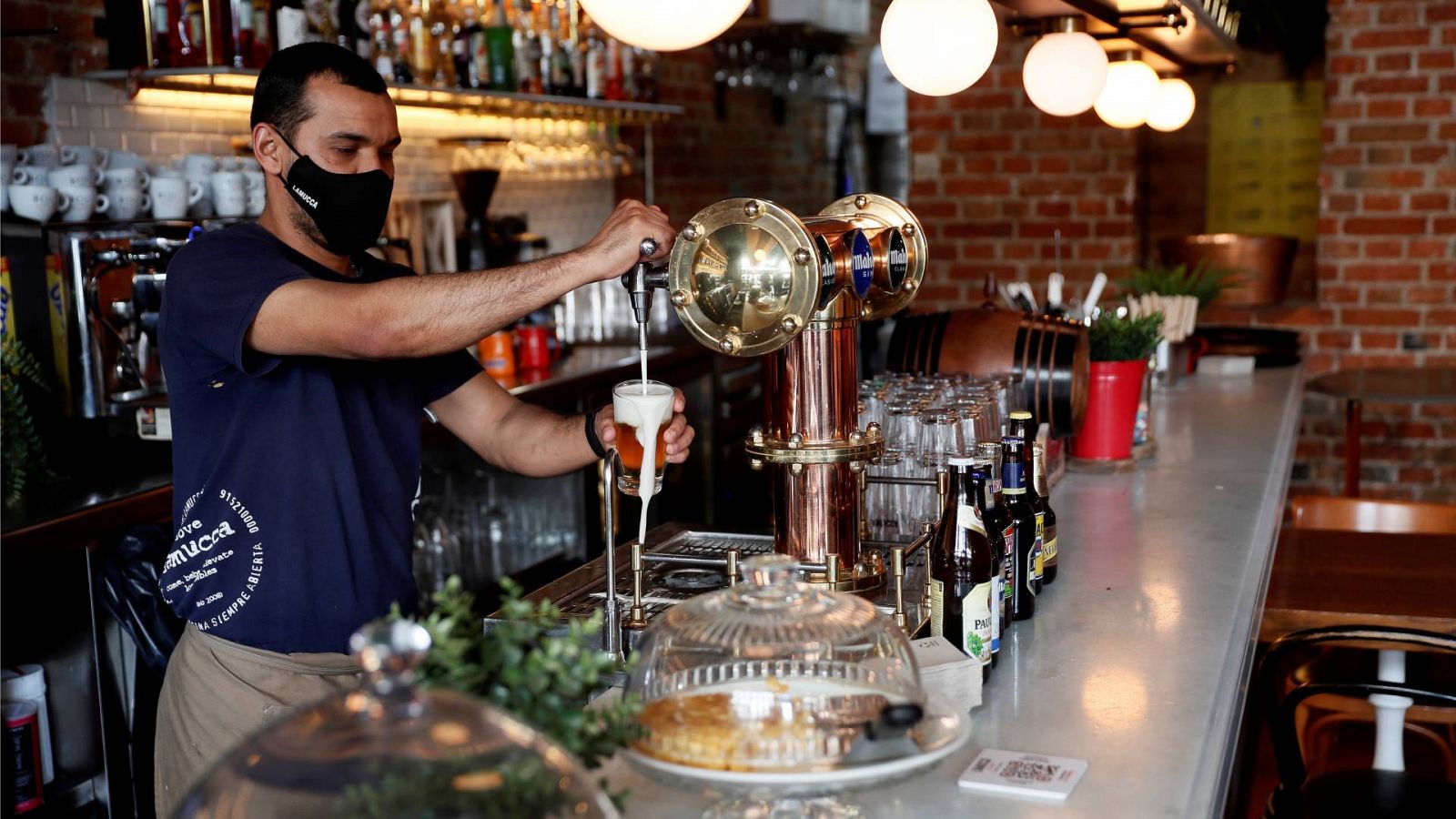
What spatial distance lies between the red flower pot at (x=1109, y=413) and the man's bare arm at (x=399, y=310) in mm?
1623

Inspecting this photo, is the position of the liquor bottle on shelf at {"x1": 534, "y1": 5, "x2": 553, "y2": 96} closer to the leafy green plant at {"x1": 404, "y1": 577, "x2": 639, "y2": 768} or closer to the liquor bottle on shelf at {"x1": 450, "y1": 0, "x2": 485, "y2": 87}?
the liquor bottle on shelf at {"x1": 450, "y1": 0, "x2": 485, "y2": 87}

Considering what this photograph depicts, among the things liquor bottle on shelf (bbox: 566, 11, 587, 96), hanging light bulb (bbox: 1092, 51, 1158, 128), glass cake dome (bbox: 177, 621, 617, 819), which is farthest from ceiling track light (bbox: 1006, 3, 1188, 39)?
glass cake dome (bbox: 177, 621, 617, 819)

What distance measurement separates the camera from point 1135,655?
75.2 inches

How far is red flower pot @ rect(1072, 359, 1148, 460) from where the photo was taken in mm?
3193

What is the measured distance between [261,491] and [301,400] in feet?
0.45

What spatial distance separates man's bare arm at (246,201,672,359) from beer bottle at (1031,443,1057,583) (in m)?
0.75

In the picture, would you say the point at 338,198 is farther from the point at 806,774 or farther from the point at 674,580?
the point at 806,774

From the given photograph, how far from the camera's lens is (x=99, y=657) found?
9.79ft

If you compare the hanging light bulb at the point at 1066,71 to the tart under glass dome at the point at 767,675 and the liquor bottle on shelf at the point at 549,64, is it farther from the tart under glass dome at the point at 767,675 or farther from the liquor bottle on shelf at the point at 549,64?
the liquor bottle on shelf at the point at 549,64

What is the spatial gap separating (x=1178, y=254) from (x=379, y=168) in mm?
3999

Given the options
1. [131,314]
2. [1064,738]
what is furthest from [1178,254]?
[1064,738]

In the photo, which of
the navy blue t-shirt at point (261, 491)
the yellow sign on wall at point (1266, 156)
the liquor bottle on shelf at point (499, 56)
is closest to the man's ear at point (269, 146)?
the navy blue t-shirt at point (261, 491)

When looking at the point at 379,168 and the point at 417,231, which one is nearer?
the point at 379,168

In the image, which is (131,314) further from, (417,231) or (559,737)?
(559,737)
